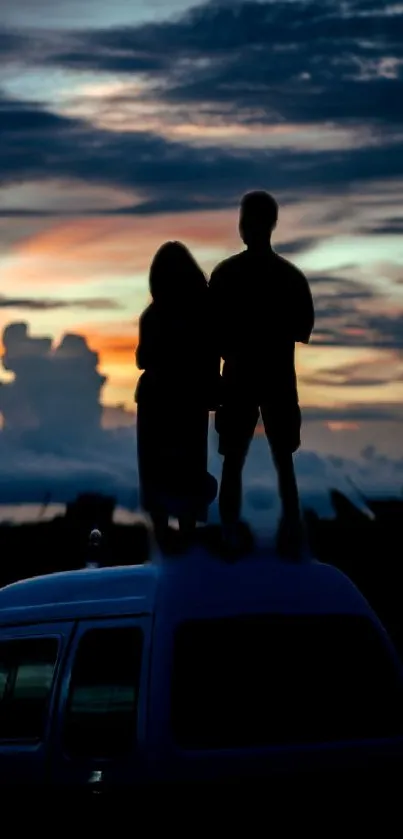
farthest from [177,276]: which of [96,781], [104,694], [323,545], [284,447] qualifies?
[323,545]

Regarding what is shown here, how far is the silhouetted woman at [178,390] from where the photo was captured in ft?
30.9

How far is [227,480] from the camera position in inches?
374

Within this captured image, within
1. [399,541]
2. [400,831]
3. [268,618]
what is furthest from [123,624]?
[399,541]

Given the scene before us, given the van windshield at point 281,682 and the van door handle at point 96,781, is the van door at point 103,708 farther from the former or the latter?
the van windshield at point 281,682

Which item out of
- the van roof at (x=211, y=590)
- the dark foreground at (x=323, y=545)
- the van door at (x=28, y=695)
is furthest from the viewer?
the dark foreground at (x=323, y=545)

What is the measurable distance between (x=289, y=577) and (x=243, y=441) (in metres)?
1.26

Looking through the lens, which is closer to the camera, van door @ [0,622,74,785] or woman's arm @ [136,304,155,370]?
van door @ [0,622,74,785]

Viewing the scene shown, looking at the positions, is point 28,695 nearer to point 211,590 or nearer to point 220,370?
point 211,590

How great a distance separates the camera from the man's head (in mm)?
9266

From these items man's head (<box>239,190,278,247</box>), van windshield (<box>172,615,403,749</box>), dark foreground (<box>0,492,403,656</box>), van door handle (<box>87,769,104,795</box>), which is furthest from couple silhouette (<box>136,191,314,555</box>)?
dark foreground (<box>0,492,403,656</box>)

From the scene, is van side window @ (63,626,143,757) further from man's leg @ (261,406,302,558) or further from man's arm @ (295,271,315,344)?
man's arm @ (295,271,315,344)

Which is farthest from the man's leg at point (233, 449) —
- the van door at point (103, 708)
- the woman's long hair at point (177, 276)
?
the van door at point (103, 708)

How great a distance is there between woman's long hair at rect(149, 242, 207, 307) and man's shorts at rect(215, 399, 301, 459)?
1.76 feet

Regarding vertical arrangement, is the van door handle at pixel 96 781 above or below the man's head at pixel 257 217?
below
